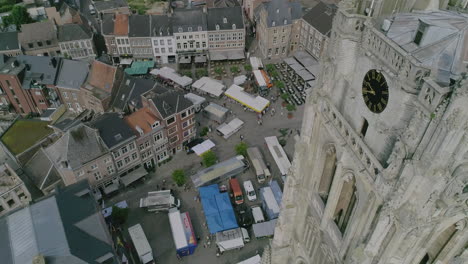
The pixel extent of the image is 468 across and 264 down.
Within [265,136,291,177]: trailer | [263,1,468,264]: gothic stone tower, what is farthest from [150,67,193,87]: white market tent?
[263,1,468,264]: gothic stone tower

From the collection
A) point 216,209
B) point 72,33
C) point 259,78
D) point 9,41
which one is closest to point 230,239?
point 216,209

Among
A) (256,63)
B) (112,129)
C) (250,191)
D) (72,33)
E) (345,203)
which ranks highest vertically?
(345,203)

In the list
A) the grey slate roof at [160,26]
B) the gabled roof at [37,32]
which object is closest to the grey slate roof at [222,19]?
the grey slate roof at [160,26]

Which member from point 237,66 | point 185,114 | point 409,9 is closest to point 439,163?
point 409,9

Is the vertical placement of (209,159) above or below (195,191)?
above

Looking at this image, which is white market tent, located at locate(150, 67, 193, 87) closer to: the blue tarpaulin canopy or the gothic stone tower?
the blue tarpaulin canopy

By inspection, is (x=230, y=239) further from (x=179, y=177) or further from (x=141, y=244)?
(x=179, y=177)

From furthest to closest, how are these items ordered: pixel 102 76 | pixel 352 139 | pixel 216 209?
1. pixel 102 76
2. pixel 216 209
3. pixel 352 139
